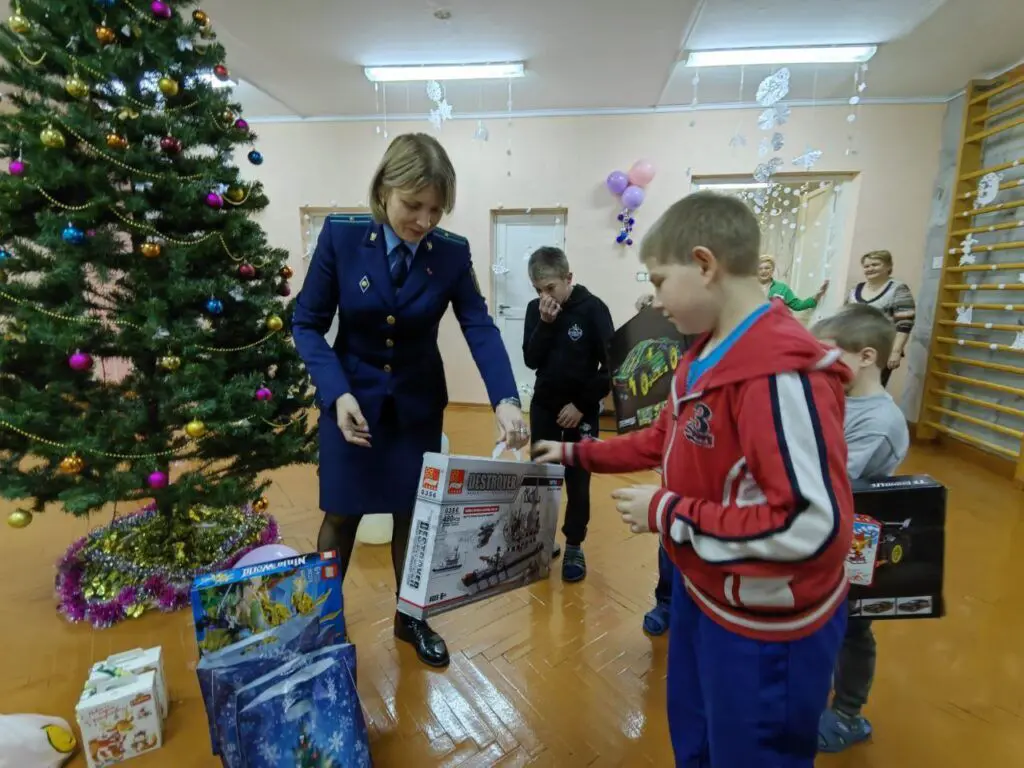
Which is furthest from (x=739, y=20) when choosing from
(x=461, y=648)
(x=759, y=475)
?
(x=461, y=648)

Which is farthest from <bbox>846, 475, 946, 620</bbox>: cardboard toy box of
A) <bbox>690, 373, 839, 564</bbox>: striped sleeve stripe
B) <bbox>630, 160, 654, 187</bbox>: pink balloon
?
<bbox>630, 160, 654, 187</bbox>: pink balloon

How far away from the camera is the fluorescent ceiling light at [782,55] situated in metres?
3.40

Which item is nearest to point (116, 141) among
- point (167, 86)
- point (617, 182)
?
point (167, 86)

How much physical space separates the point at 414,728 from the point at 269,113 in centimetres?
507

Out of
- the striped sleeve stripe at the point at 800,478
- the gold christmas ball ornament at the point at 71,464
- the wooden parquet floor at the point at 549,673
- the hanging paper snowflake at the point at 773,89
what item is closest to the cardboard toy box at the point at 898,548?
the wooden parquet floor at the point at 549,673

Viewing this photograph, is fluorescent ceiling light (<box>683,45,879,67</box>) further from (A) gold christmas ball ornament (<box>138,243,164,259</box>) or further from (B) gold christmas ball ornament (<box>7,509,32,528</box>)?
(B) gold christmas ball ornament (<box>7,509,32,528</box>)

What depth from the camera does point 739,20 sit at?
306 centimetres

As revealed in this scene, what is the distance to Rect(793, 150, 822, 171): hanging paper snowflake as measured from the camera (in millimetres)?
3869

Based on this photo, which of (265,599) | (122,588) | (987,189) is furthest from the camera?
(987,189)

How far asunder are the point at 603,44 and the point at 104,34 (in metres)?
2.70

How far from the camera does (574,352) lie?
2.06 meters

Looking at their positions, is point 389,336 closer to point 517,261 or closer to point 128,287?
point 128,287

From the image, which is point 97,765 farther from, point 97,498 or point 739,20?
point 739,20

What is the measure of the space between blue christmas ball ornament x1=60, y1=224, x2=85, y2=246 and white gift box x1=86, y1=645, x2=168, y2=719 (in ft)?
4.01
